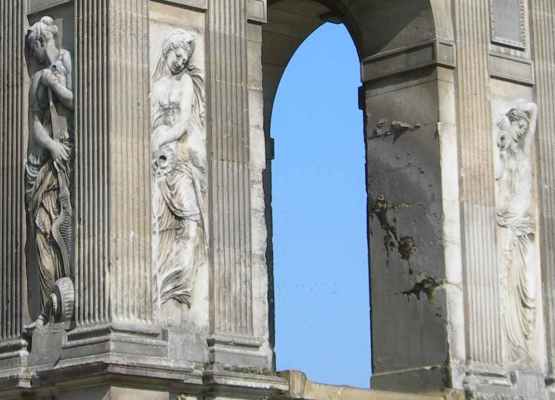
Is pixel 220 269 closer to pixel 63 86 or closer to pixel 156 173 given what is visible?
pixel 156 173

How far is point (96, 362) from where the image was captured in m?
21.4

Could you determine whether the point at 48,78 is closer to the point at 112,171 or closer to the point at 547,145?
the point at 112,171

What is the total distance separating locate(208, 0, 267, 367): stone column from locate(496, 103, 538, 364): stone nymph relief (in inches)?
176

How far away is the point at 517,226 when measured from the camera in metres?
26.5

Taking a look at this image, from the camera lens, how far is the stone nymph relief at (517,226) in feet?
86.1

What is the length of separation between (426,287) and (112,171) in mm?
5456

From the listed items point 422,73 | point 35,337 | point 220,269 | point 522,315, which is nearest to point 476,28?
point 422,73

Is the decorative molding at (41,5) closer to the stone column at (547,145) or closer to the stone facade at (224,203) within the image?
A: the stone facade at (224,203)

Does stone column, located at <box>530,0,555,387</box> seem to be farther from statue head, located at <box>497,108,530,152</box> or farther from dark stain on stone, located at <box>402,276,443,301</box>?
dark stain on stone, located at <box>402,276,443,301</box>

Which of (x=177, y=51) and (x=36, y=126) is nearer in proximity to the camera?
(x=177, y=51)

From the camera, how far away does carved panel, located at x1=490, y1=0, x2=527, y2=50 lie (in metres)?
26.9

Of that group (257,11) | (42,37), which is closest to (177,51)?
(257,11)

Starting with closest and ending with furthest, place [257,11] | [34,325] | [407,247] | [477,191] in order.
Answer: [34,325] → [257,11] → [477,191] → [407,247]

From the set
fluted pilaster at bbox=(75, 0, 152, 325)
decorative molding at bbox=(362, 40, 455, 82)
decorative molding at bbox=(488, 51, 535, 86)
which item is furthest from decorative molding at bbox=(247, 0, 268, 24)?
decorative molding at bbox=(488, 51, 535, 86)
